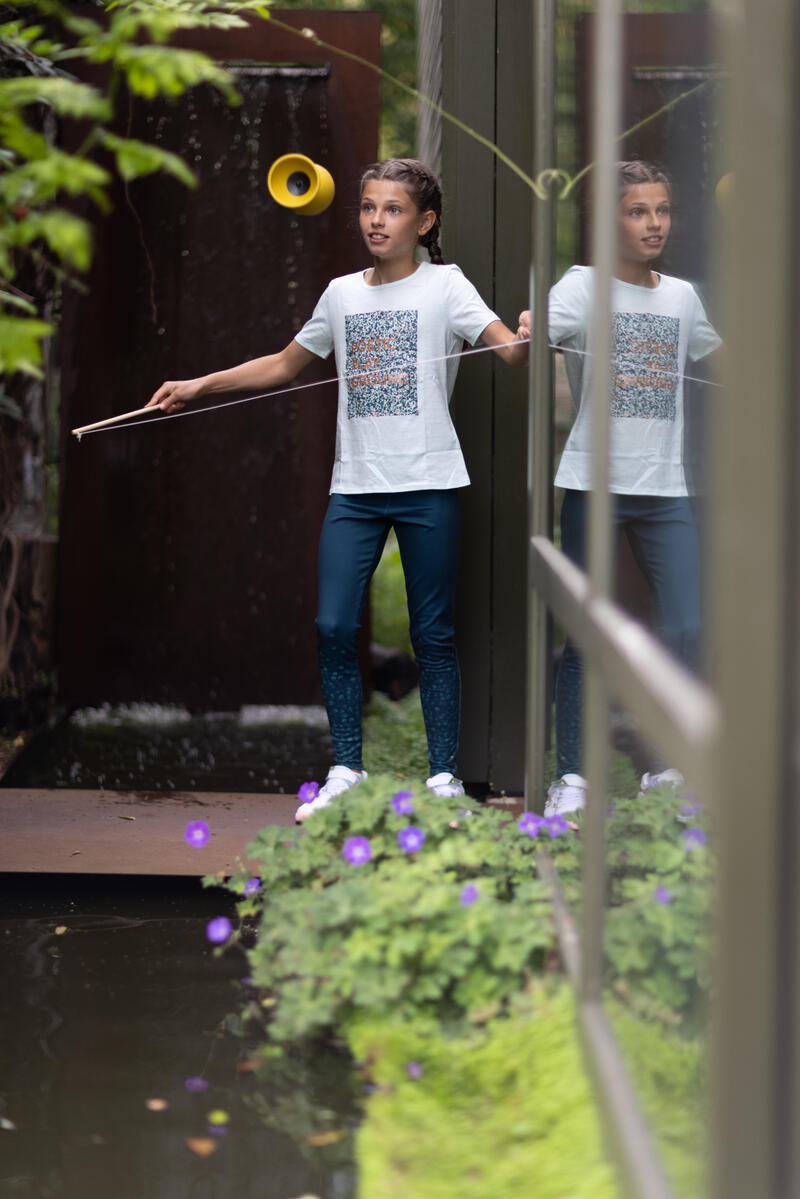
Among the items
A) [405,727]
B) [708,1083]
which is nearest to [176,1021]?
[708,1083]

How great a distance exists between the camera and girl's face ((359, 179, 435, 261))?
306cm

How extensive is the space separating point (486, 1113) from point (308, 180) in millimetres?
2598

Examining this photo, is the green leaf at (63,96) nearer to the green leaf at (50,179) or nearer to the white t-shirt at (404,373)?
the green leaf at (50,179)

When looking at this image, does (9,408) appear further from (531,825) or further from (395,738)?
(531,825)

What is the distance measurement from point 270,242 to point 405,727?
1791 millimetres

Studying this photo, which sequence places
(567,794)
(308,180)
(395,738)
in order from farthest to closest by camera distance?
(395,738), (308,180), (567,794)

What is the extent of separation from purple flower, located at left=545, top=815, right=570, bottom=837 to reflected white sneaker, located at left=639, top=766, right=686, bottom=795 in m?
0.73

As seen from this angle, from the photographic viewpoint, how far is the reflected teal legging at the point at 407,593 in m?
3.15

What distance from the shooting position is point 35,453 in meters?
4.80

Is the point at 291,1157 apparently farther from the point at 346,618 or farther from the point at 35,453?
the point at 35,453

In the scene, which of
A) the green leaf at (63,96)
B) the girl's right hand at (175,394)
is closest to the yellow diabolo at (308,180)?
the girl's right hand at (175,394)

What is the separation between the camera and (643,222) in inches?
63.5

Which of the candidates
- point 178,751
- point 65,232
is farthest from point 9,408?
point 65,232

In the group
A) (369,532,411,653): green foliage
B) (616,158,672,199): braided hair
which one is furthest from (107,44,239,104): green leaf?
(369,532,411,653): green foliage
